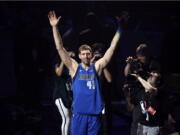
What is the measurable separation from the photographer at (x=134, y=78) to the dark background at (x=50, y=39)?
4.03 ft

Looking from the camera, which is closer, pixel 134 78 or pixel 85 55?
pixel 85 55

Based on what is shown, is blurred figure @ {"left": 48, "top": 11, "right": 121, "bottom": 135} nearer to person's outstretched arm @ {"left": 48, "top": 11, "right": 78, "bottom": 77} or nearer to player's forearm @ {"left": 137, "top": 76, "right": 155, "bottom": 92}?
person's outstretched arm @ {"left": 48, "top": 11, "right": 78, "bottom": 77}

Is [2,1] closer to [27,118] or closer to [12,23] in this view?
[12,23]

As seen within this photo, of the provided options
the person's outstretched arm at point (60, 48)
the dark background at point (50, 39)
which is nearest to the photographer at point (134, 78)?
the person's outstretched arm at point (60, 48)

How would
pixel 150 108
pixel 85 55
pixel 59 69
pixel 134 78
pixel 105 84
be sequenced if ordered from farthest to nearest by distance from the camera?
pixel 59 69 < pixel 105 84 < pixel 134 78 < pixel 85 55 < pixel 150 108

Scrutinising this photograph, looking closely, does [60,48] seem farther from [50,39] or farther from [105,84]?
[50,39]

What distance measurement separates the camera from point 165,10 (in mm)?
10195

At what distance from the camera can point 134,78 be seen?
651cm

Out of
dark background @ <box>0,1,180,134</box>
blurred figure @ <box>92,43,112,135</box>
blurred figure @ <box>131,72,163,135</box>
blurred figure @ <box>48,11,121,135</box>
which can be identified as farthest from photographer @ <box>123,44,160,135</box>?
dark background @ <box>0,1,180,134</box>

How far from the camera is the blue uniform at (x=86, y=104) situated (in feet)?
18.9

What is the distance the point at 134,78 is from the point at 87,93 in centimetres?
101

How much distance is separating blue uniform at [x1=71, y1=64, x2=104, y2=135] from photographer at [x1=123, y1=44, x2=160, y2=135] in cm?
50

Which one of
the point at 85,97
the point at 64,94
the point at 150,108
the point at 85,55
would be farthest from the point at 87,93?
the point at 64,94

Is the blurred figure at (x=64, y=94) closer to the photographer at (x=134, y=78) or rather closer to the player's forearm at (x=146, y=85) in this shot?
the photographer at (x=134, y=78)
